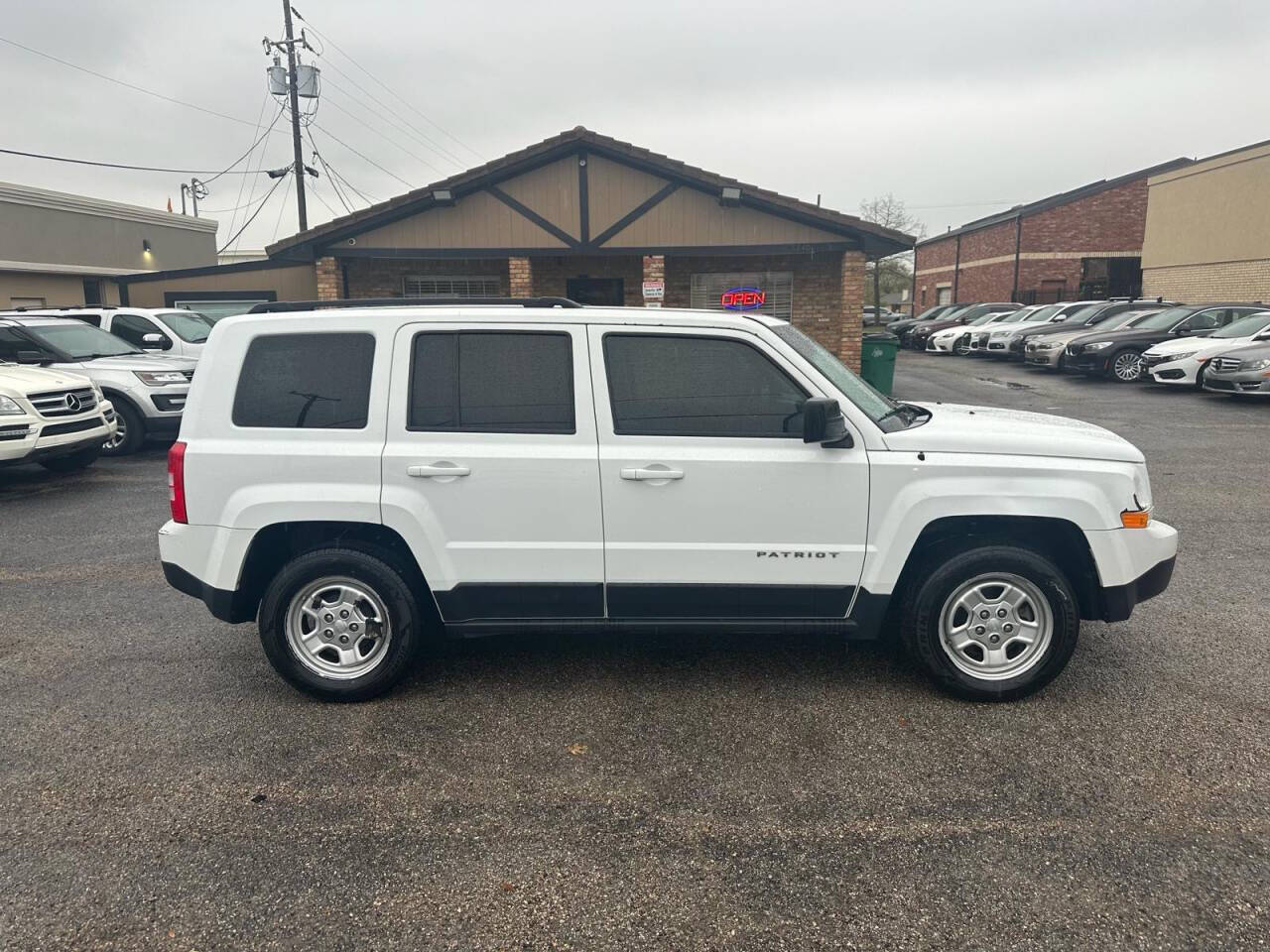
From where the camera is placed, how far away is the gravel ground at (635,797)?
2.52 meters

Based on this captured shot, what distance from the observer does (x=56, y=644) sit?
15.2 feet

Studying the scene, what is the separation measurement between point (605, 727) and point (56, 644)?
3261mm

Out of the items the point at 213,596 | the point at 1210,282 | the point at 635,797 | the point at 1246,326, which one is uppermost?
the point at 1210,282

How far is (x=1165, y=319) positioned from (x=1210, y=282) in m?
13.4

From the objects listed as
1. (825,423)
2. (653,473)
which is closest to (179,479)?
(653,473)

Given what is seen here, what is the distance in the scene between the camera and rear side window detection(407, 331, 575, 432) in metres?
3.77

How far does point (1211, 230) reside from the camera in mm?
27922

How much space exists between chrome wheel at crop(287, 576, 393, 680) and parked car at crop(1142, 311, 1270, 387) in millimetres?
16428

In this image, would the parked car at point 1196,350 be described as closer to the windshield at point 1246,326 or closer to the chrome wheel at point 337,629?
the windshield at point 1246,326

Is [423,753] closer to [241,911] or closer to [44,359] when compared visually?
[241,911]

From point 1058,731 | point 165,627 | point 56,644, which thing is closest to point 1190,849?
point 1058,731

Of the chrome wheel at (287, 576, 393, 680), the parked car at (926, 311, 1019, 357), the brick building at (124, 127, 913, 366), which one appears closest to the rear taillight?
the chrome wheel at (287, 576, 393, 680)

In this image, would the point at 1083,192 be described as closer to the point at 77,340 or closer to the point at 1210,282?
the point at 1210,282

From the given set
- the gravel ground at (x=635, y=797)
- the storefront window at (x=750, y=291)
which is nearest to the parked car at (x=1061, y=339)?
the storefront window at (x=750, y=291)
